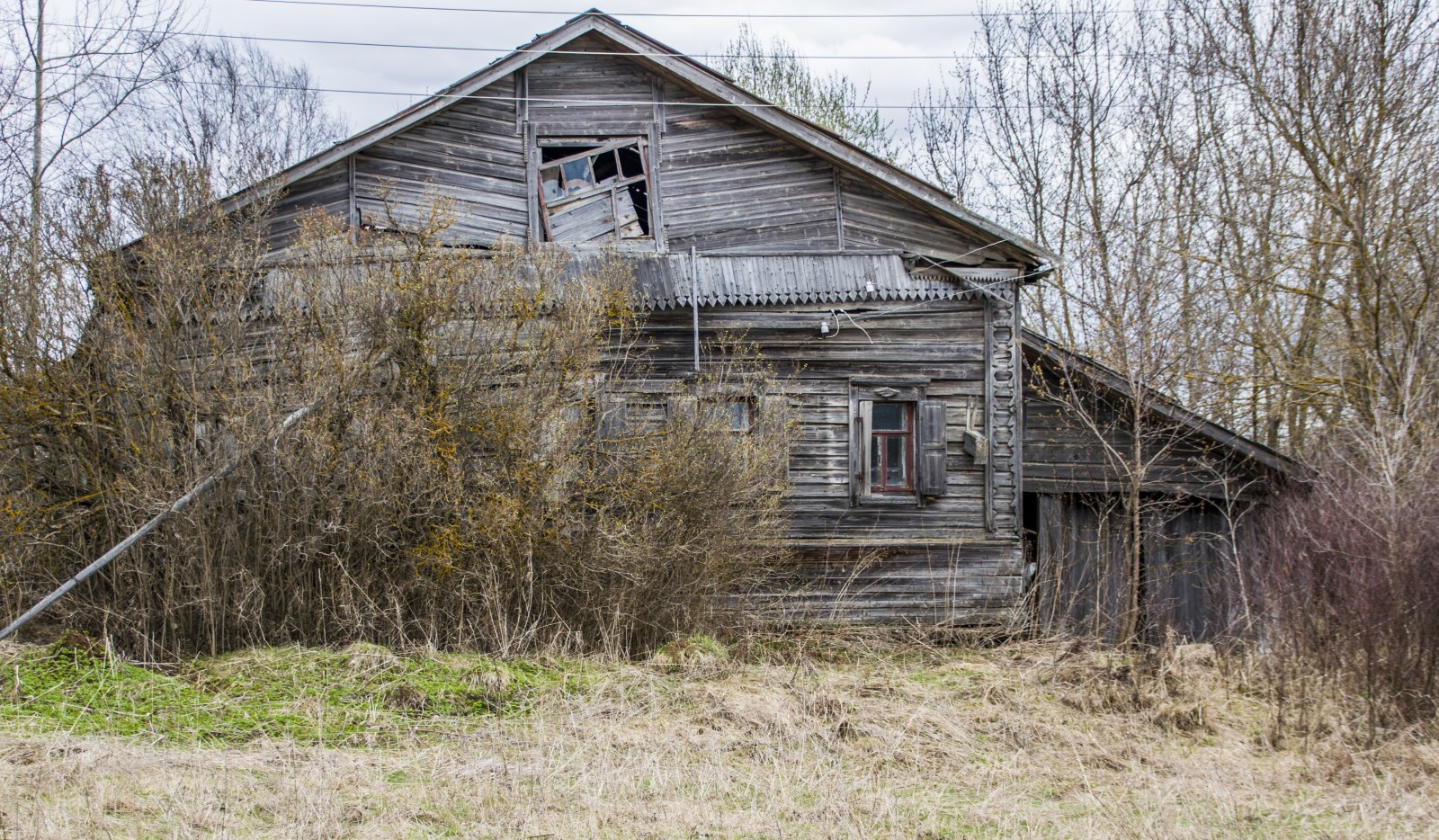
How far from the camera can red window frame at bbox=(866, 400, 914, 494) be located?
13953 mm

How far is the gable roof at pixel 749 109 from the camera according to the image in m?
13.6

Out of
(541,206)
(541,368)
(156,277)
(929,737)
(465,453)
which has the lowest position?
(929,737)

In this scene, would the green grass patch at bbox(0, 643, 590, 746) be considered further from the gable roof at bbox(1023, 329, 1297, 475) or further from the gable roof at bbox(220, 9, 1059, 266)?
the gable roof at bbox(1023, 329, 1297, 475)

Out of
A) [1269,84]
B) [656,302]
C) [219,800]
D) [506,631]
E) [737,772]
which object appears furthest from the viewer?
[1269,84]

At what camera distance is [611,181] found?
46.4 ft

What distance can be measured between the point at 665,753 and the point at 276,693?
3.12m

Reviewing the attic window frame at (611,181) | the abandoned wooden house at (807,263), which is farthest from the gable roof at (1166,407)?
the attic window frame at (611,181)

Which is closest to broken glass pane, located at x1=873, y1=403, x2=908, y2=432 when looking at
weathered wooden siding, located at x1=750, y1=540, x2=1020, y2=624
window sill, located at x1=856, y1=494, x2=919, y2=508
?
window sill, located at x1=856, y1=494, x2=919, y2=508

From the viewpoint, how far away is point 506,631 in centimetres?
986

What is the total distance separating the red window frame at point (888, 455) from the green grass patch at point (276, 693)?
17.7 feet

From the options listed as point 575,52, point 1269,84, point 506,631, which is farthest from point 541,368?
point 1269,84

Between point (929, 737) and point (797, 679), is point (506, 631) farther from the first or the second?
point (929, 737)

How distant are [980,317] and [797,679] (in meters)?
6.02

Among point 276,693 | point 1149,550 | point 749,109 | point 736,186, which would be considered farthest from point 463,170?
point 1149,550
